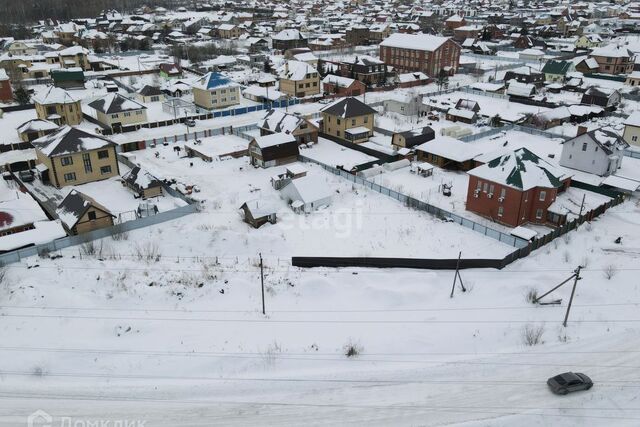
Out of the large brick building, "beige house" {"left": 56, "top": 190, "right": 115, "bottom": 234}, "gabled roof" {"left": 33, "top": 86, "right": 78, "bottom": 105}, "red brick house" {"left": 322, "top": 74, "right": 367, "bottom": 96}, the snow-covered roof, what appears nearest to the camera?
"beige house" {"left": 56, "top": 190, "right": 115, "bottom": 234}

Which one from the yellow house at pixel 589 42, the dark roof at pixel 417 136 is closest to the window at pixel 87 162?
the dark roof at pixel 417 136

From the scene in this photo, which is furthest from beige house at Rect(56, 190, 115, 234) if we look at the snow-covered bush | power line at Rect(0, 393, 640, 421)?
the snow-covered bush

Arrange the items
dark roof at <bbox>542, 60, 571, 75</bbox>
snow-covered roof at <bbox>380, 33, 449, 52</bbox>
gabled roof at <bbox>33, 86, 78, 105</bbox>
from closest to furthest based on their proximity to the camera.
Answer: gabled roof at <bbox>33, 86, 78, 105</bbox>, dark roof at <bbox>542, 60, 571, 75</bbox>, snow-covered roof at <bbox>380, 33, 449, 52</bbox>

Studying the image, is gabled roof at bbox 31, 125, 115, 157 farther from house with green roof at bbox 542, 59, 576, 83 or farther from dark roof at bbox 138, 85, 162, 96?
house with green roof at bbox 542, 59, 576, 83

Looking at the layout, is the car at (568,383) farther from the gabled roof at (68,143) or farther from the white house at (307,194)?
the gabled roof at (68,143)

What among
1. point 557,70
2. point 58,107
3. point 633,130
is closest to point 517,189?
point 633,130
